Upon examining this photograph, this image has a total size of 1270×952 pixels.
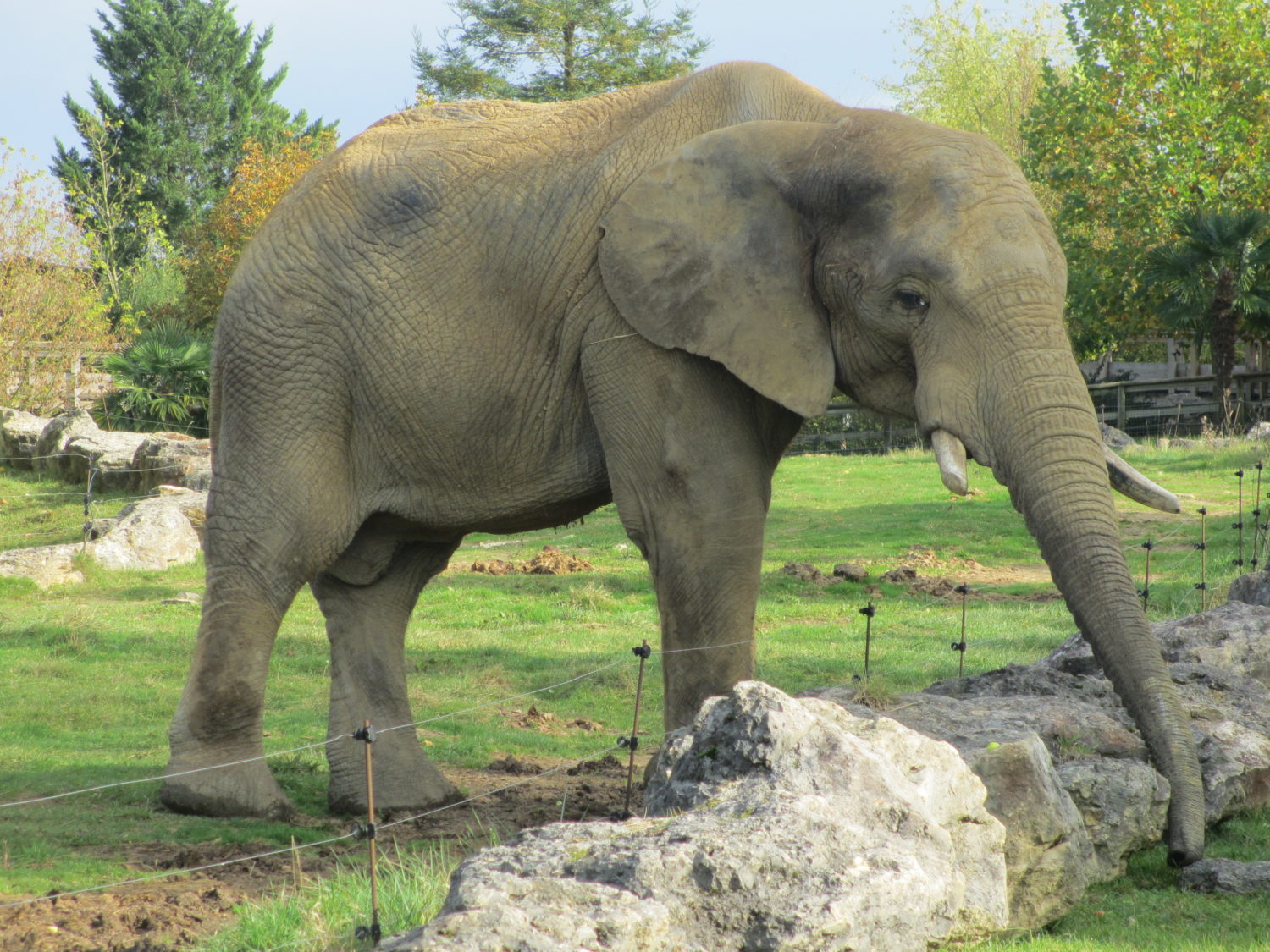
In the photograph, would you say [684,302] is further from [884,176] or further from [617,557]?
[617,557]

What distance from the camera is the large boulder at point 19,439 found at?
906 inches

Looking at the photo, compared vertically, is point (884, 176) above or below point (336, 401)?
above

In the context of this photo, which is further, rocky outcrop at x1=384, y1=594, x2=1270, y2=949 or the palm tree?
the palm tree

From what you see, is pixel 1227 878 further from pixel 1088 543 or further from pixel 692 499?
pixel 692 499

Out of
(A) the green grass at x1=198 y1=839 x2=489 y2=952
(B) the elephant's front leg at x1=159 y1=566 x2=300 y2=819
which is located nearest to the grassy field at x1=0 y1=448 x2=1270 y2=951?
(A) the green grass at x1=198 y1=839 x2=489 y2=952

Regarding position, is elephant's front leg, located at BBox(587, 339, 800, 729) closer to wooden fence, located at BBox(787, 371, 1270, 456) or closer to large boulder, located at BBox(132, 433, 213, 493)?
large boulder, located at BBox(132, 433, 213, 493)

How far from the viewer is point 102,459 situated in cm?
2077

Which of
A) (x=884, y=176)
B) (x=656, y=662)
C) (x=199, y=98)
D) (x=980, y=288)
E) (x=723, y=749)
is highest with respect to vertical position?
(x=199, y=98)

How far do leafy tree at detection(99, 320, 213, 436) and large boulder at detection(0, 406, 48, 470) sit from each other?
2640mm

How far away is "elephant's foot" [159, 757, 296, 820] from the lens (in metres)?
6.96

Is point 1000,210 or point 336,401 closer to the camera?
point 1000,210

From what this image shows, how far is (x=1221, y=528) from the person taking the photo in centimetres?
1673

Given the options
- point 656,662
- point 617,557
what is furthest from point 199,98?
point 656,662

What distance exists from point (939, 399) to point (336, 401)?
3.06 metres
